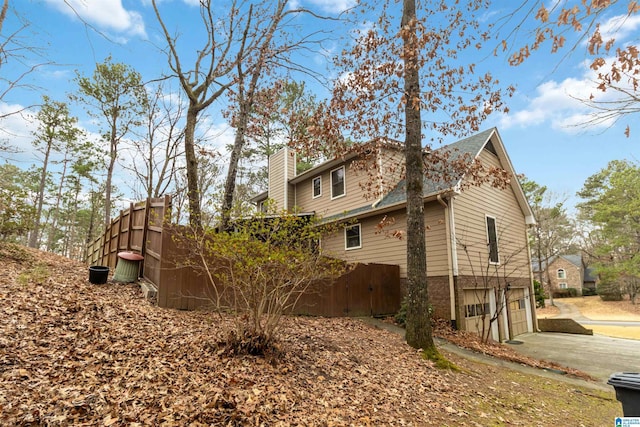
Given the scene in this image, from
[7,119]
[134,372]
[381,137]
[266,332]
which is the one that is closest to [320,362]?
[266,332]

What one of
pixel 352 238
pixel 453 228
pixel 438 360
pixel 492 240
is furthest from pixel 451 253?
pixel 438 360

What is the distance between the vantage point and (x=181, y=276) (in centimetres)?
668

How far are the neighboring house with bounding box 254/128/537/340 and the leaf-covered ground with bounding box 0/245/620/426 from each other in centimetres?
334

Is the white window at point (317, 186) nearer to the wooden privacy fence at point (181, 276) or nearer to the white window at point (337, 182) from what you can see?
the white window at point (337, 182)

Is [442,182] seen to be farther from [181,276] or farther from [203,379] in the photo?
[203,379]

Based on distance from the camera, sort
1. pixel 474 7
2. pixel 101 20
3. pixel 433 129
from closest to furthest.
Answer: pixel 101 20 → pixel 474 7 → pixel 433 129

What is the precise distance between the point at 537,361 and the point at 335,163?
9482 millimetres

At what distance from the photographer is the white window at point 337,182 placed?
14.0 metres

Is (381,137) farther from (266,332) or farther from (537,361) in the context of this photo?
(537,361)

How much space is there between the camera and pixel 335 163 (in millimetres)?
13977

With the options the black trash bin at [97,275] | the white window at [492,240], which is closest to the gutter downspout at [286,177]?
the white window at [492,240]

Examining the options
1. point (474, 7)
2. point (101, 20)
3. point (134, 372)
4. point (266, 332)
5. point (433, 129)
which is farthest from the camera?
point (433, 129)

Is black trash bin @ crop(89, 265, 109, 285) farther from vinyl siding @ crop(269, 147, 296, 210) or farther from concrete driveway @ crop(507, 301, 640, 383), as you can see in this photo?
concrete driveway @ crop(507, 301, 640, 383)

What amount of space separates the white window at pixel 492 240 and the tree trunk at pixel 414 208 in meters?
6.40
